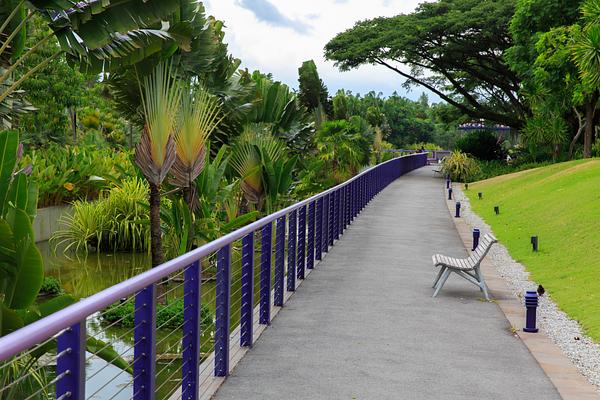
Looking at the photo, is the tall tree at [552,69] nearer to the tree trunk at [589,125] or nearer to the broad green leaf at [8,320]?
the tree trunk at [589,125]

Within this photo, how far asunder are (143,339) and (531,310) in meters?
5.52

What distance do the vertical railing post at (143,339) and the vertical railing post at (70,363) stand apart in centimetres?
107

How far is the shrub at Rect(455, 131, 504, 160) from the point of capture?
4919 cm

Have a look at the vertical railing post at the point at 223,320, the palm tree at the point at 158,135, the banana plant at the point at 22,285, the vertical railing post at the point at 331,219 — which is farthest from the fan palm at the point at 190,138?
the banana plant at the point at 22,285

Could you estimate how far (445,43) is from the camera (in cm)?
4566

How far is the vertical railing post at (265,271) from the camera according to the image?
8.54 m

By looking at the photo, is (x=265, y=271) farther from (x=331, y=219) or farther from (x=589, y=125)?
(x=589, y=125)

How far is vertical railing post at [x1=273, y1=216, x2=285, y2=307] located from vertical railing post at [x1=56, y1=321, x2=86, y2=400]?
6179mm

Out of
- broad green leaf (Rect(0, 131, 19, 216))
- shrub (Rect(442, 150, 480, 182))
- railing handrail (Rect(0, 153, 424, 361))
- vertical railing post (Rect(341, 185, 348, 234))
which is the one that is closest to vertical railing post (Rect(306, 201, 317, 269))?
vertical railing post (Rect(341, 185, 348, 234))

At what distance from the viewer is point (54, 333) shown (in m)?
A: 3.09

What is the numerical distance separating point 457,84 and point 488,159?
4998 millimetres

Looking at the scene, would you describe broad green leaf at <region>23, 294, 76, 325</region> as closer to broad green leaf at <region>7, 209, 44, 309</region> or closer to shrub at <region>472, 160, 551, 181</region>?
broad green leaf at <region>7, 209, 44, 309</region>

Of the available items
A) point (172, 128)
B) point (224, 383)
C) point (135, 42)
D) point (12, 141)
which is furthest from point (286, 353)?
point (135, 42)

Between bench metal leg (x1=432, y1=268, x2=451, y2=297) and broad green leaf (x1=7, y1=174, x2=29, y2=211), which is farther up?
broad green leaf (x1=7, y1=174, x2=29, y2=211)
